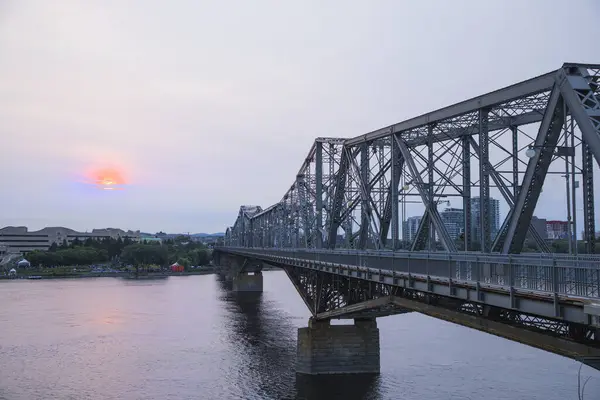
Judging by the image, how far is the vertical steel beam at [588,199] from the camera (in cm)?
1944

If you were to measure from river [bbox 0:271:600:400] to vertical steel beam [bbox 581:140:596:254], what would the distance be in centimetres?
2015

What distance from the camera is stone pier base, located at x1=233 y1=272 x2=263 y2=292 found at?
126669mm

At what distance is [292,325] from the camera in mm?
73125

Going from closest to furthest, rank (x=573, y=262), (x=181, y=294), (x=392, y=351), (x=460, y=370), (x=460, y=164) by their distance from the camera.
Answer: (x=573, y=262), (x=460, y=164), (x=460, y=370), (x=392, y=351), (x=181, y=294)

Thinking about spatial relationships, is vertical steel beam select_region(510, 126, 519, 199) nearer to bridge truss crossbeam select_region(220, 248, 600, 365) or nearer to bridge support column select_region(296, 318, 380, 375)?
bridge truss crossbeam select_region(220, 248, 600, 365)

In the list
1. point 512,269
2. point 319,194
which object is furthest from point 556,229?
point 319,194

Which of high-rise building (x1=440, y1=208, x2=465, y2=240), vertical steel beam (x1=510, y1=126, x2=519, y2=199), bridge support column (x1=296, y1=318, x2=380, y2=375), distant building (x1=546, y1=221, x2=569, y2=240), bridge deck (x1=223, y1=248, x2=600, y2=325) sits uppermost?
vertical steel beam (x1=510, y1=126, x2=519, y2=199)

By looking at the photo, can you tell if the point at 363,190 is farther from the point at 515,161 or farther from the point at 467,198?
the point at 515,161

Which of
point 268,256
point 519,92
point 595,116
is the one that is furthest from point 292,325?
point 595,116

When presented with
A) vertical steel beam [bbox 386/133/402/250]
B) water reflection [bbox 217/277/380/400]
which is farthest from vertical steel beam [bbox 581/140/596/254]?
water reflection [bbox 217/277/380/400]

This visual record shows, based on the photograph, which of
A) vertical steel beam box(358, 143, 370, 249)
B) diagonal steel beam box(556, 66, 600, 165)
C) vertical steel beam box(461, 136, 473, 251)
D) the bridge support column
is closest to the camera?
diagonal steel beam box(556, 66, 600, 165)

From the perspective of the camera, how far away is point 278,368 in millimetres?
48312

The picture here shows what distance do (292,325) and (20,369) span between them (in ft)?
108

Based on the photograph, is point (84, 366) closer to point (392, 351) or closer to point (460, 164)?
point (392, 351)
